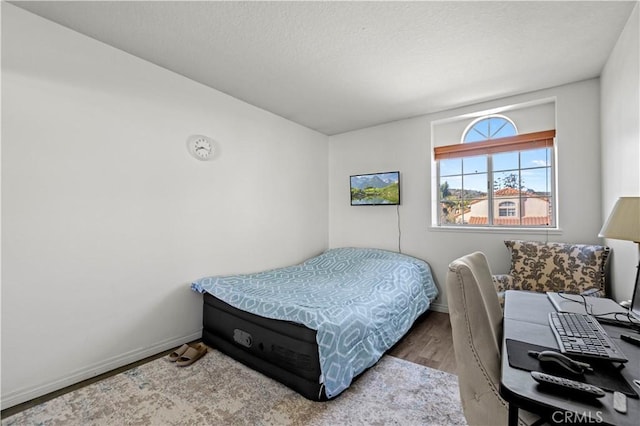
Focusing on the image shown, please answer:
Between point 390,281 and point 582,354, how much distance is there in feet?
6.15

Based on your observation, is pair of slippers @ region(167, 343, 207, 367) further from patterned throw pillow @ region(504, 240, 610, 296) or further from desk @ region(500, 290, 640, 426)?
patterned throw pillow @ region(504, 240, 610, 296)

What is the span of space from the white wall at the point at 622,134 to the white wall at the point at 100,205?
315 cm

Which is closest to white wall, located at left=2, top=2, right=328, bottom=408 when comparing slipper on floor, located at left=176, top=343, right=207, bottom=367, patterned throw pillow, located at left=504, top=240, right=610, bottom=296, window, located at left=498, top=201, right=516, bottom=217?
slipper on floor, located at left=176, top=343, right=207, bottom=367

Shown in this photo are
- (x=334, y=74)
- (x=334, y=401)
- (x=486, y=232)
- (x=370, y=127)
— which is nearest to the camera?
(x=334, y=401)

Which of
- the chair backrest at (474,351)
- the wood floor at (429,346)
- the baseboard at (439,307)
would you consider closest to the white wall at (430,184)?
the baseboard at (439,307)

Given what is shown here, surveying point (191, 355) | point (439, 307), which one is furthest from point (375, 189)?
point (191, 355)

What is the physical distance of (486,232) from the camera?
3186 mm

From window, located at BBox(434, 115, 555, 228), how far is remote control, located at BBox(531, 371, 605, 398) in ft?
9.32

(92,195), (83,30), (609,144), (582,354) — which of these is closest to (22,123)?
(92,195)

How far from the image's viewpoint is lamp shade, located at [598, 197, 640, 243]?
4.20 feet

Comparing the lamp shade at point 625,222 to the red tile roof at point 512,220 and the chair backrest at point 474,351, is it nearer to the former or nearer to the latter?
the chair backrest at point 474,351

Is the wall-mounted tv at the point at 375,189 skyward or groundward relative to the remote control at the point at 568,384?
skyward

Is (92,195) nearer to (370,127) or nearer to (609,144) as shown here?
(370,127)

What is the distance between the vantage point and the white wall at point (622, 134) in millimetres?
1771
